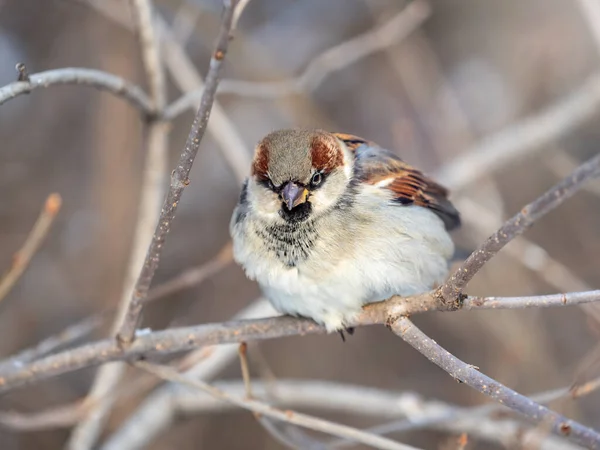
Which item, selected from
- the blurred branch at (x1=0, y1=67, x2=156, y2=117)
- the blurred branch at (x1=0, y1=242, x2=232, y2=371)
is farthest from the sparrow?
the blurred branch at (x1=0, y1=67, x2=156, y2=117)

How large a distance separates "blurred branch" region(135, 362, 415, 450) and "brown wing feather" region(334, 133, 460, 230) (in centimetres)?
82

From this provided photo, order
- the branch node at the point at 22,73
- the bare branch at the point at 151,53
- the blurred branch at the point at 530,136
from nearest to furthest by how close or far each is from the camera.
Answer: the branch node at the point at 22,73, the bare branch at the point at 151,53, the blurred branch at the point at 530,136

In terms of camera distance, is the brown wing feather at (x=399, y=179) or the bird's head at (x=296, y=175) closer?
the bird's head at (x=296, y=175)

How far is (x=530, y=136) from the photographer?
12.1 ft

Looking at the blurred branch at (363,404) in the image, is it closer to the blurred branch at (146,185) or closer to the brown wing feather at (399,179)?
the blurred branch at (146,185)

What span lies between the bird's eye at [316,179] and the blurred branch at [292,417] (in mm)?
701

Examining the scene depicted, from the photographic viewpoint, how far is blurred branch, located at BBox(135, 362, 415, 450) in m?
1.85

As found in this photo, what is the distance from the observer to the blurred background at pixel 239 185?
3.84m

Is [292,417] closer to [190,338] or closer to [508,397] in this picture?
[190,338]

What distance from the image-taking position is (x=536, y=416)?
141cm

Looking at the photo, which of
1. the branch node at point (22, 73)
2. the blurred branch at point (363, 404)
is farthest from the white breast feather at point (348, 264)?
the branch node at point (22, 73)

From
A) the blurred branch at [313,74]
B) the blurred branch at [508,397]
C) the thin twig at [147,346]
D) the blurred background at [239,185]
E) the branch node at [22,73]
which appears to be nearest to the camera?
the blurred branch at [508,397]

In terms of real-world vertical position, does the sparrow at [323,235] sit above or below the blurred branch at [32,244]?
below

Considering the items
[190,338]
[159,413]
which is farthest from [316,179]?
[159,413]
